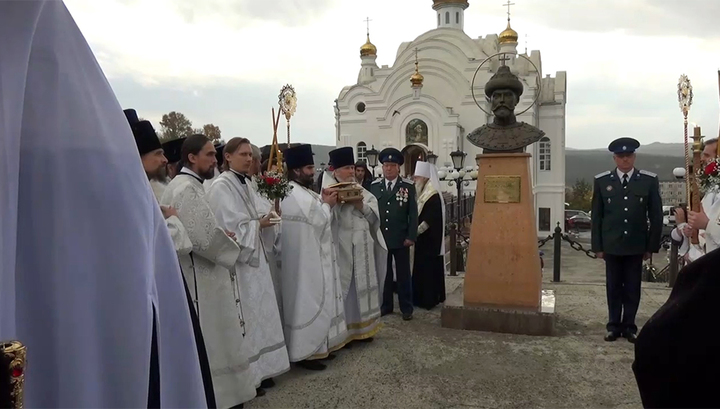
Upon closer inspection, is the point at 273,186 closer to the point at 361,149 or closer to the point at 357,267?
the point at 357,267

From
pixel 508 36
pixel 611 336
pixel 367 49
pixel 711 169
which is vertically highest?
pixel 367 49

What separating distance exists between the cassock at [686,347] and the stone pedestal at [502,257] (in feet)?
16.1

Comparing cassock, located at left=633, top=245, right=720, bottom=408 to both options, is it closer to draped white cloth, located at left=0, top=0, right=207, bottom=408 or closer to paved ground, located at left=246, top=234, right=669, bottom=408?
draped white cloth, located at left=0, top=0, right=207, bottom=408

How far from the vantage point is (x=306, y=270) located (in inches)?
184

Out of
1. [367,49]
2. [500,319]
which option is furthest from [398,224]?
[367,49]

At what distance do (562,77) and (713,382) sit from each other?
133ft

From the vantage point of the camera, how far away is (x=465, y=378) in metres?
4.52

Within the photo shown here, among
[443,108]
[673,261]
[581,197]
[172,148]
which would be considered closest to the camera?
[172,148]

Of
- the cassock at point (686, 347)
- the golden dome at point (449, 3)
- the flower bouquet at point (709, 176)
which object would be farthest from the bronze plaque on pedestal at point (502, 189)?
the golden dome at point (449, 3)

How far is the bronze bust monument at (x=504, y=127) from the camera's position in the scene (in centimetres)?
597

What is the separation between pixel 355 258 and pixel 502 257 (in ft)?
5.58

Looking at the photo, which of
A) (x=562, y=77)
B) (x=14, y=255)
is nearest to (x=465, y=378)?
(x=14, y=255)

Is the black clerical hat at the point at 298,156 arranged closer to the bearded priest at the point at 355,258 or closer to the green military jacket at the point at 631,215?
the bearded priest at the point at 355,258

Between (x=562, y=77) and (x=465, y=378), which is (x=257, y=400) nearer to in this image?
(x=465, y=378)
